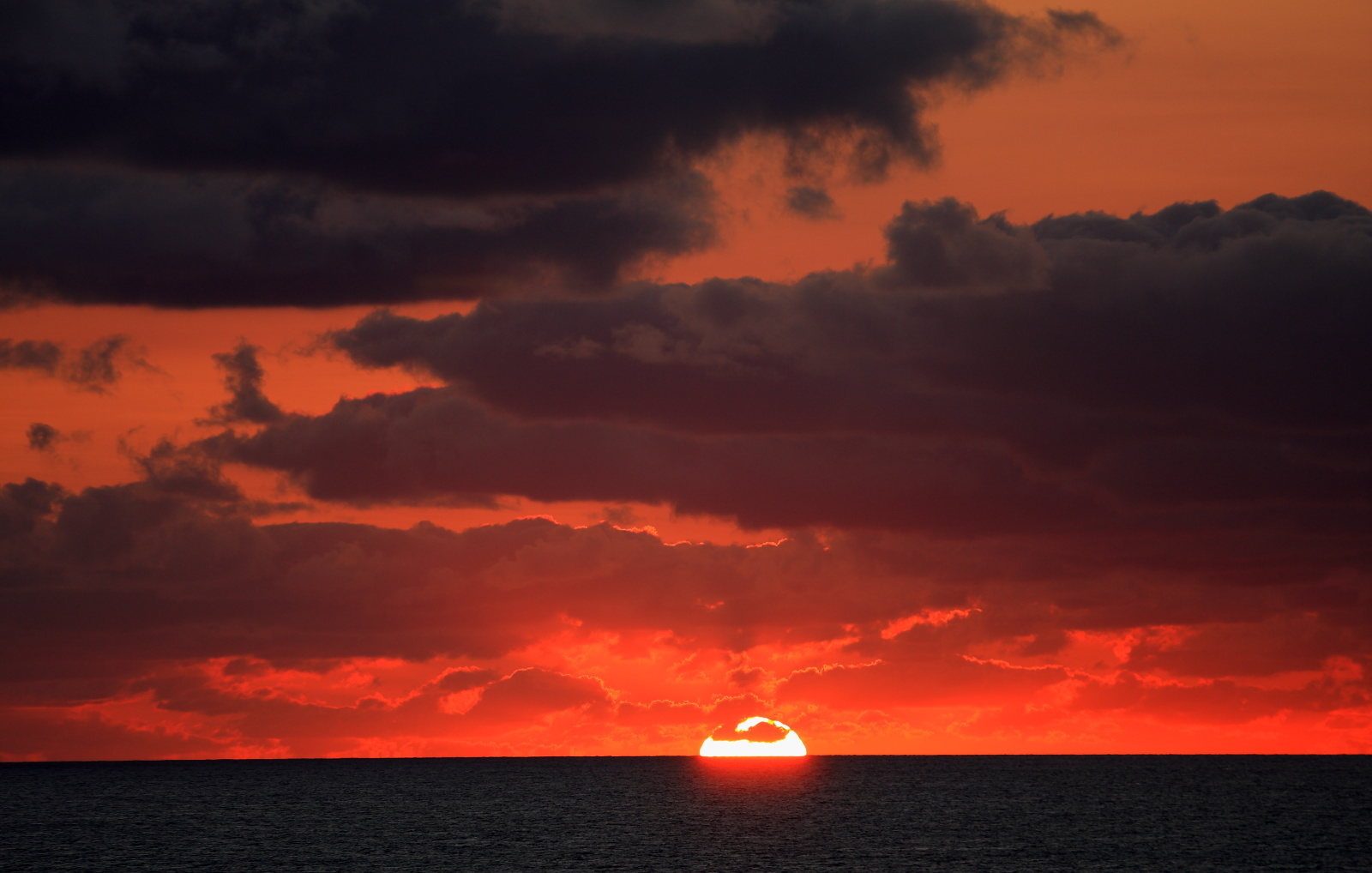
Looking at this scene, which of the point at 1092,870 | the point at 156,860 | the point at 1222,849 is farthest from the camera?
the point at 1222,849

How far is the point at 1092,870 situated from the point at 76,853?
131143 mm

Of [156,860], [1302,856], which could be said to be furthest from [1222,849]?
[156,860]

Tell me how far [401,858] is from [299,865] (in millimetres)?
13065

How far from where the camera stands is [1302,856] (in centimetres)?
18838

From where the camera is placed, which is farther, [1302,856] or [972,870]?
[1302,856]

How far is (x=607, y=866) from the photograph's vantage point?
175 meters

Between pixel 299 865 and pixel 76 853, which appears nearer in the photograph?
pixel 299 865

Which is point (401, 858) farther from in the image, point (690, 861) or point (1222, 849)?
point (1222, 849)

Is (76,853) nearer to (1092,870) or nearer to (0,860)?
(0,860)

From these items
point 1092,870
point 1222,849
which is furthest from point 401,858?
point 1222,849

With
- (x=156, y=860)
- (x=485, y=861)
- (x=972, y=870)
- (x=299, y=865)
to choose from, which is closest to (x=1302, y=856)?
(x=972, y=870)

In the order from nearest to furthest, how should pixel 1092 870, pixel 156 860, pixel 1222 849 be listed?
pixel 1092 870 < pixel 156 860 < pixel 1222 849

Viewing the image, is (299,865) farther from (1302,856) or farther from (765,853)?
(1302,856)

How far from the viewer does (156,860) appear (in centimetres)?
18562
